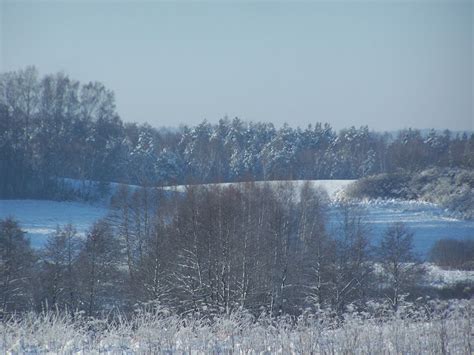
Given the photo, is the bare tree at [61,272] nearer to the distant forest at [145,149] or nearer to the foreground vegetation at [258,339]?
the distant forest at [145,149]

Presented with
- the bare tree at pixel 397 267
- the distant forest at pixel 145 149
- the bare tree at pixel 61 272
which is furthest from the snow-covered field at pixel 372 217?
the bare tree at pixel 61 272

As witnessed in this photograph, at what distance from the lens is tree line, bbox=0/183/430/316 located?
2195 cm

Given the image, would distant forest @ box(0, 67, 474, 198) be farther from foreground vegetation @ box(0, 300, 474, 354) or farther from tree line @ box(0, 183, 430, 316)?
foreground vegetation @ box(0, 300, 474, 354)

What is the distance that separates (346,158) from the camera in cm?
7494

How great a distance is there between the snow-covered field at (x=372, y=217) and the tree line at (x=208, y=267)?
24.4 feet

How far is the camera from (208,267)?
75.6 ft

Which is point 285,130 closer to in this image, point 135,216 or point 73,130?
point 73,130

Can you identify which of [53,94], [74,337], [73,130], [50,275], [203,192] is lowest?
[50,275]

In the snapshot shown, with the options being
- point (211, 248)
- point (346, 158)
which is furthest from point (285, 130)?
point (211, 248)

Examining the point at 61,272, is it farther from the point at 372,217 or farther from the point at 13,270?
the point at 372,217

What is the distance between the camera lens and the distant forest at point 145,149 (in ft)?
159

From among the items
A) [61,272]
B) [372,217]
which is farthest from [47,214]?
[372,217]

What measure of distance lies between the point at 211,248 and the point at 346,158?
5416cm

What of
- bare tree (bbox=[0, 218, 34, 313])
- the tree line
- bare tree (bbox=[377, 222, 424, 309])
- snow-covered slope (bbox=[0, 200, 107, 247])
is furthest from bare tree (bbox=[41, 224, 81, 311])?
bare tree (bbox=[377, 222, 424, 309])
